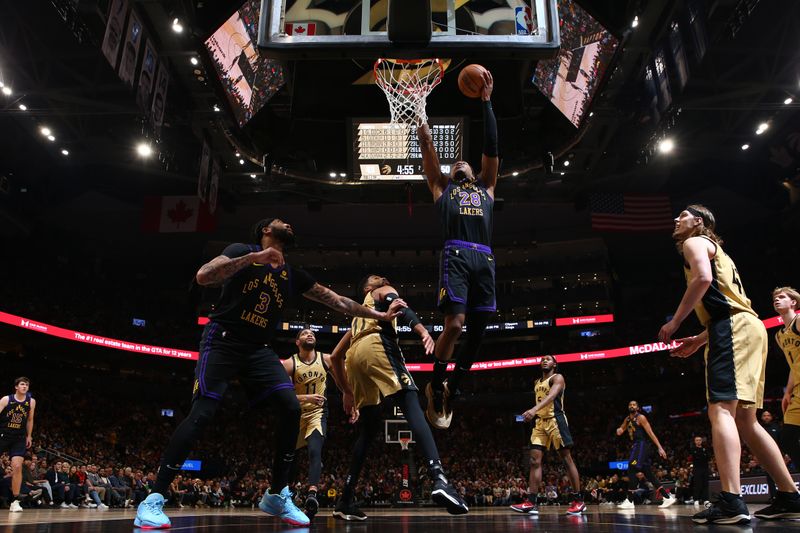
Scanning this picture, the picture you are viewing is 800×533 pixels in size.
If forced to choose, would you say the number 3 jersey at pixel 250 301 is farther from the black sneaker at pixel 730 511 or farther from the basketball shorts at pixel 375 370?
the black sneaker at pixel 730 511

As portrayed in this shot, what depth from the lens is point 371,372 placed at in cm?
538

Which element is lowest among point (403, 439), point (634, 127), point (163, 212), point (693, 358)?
point (403, 439)

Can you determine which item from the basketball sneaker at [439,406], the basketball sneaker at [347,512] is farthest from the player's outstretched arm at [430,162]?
the basketball sneaker at [347,512]

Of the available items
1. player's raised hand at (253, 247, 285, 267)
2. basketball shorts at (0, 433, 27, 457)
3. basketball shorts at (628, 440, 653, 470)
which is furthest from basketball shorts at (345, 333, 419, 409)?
basketball shorts at (628, 440, 653, 470)

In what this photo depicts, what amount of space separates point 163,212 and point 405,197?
343 inches

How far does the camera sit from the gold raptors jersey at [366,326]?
18.3 ft

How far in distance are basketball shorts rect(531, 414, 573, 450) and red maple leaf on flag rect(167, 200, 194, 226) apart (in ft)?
55.0

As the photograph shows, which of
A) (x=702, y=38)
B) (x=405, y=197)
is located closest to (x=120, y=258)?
(x=405, y=197)

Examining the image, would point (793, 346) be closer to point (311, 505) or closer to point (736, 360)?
point (736, 360)

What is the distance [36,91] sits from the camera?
52.2 feet

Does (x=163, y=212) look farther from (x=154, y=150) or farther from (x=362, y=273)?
(x=362, y=273)

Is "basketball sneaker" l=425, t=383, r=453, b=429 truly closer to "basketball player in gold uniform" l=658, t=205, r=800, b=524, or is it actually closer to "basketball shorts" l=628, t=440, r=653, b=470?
"basketball player in gold uniform" l=658, t=205, r=800, b=524

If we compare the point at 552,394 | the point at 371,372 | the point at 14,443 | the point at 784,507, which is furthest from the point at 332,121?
the point at 784,507

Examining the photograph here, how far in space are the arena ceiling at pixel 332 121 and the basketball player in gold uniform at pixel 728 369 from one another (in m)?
8.81
